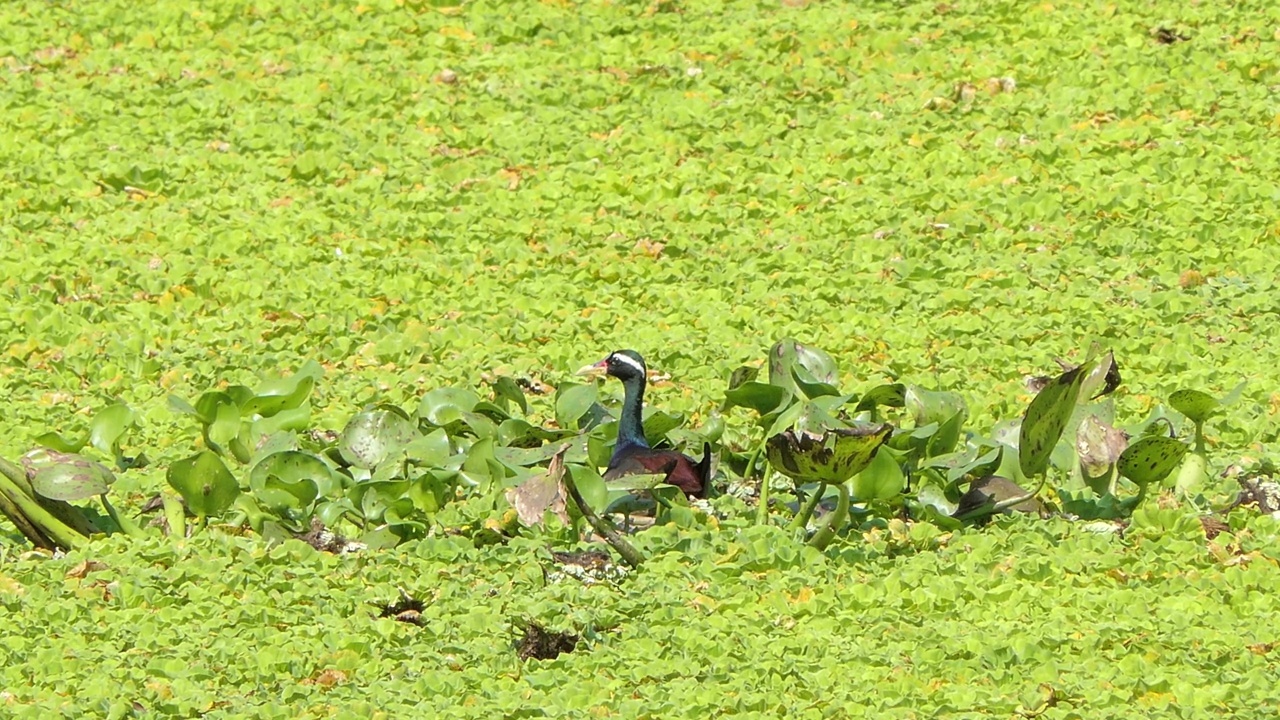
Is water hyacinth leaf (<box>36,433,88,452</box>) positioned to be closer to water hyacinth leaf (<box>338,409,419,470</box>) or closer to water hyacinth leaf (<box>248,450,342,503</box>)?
water hyacinth leaf (<box>248,450,342,503</box>)

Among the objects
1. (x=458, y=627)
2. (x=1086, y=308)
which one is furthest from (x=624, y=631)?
(x=1086, y=308)

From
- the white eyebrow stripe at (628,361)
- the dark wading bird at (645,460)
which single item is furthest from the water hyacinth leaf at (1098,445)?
the white eyebrow stripe at (628,361)

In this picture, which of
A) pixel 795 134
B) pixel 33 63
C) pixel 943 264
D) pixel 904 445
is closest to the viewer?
pixel 904 445

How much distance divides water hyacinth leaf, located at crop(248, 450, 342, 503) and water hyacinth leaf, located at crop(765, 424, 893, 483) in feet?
4.07

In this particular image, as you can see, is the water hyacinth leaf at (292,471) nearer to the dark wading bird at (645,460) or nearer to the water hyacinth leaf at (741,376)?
the dark wading bird at (645,460)

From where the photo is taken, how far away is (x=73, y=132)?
28.0ft

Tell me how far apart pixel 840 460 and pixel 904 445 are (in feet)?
2.80

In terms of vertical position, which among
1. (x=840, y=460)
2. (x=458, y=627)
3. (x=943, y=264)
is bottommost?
(x=943, y=264)

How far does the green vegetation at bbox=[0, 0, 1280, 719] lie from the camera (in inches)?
168

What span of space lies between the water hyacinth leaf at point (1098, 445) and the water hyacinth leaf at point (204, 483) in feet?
6.90

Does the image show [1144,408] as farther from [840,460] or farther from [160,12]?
[160,12]

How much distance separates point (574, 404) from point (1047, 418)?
4.81 feet

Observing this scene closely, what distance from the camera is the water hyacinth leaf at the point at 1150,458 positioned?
4840mm

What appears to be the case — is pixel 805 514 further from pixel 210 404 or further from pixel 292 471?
pixel 210 404
